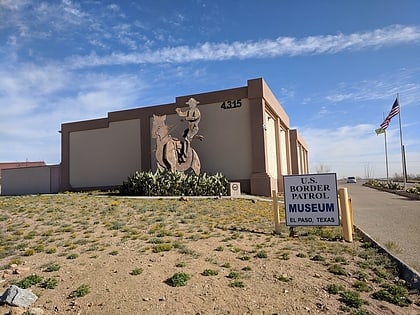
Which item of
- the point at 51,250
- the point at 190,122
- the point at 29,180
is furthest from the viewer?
the point at 29,180

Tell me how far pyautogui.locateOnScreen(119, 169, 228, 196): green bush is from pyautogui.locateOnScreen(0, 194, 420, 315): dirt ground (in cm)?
800

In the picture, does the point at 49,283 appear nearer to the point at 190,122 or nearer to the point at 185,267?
the point at 185,267

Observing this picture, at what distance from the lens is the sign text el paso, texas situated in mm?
9141

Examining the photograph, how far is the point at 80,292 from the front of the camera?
5.70 meters

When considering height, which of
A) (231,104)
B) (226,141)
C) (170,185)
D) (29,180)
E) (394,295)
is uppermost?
(231,104)

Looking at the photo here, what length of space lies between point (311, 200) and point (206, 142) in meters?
17.3

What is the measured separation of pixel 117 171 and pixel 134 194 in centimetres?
1053

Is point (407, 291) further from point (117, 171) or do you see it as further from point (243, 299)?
point (117, 171)

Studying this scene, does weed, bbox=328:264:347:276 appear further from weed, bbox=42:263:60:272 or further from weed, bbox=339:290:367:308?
weed, bbox=42:263:60:272

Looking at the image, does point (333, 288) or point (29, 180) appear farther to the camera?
point (29, 180)

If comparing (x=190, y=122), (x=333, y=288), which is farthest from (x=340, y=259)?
(x=190, y=122)

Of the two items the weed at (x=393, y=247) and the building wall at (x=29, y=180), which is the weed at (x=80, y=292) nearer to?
the weed at (x=393, y=247)

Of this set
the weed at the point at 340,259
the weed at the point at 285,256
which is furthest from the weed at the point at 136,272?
the weed at the point at 340,259

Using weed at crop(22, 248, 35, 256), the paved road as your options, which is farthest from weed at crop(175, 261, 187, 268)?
the paved road
